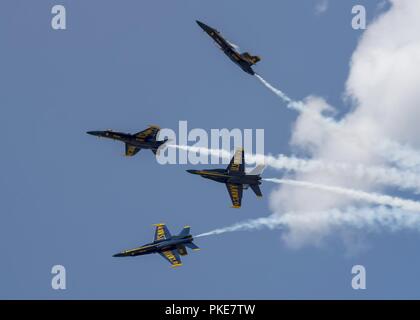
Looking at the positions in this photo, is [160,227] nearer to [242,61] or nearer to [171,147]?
[171,147]

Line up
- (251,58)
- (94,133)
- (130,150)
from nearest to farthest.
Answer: (251,58), (94,133), (130,150)

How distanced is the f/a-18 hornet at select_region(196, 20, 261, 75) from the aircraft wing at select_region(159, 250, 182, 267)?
34.6m

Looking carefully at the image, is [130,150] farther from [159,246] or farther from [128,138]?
[159,246]

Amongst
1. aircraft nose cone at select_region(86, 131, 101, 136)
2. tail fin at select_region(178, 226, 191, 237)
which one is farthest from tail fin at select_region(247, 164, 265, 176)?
aircraft nose cone at select_region(86, 131, 101, 136)

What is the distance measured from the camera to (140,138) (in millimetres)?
137500

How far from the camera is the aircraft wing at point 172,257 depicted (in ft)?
446

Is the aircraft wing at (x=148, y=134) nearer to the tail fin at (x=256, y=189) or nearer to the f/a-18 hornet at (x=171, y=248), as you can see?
the f/a-18 hornet at (x=171, y=248)

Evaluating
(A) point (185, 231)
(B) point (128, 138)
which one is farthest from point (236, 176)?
(B) point (128, 138)

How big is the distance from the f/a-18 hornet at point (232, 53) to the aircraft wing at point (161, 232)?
3327 cm

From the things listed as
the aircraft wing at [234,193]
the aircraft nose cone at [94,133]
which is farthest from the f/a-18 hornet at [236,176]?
the aircraft nose cone at [94,133]

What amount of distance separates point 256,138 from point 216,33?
20.8m

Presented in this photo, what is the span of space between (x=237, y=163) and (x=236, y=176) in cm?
237
